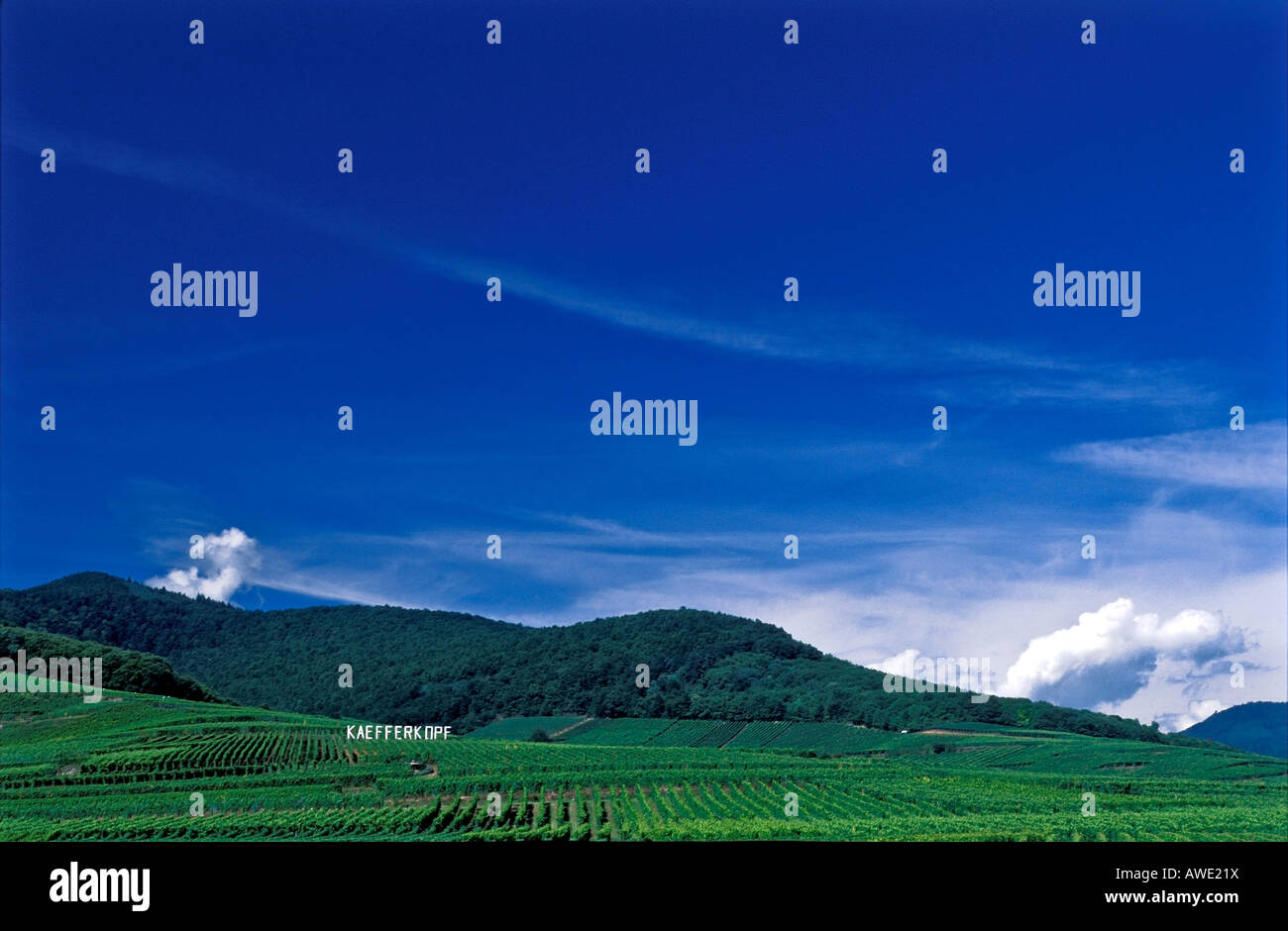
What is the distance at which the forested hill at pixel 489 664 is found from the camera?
91.4m

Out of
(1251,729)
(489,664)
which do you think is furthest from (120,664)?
(1251,729)

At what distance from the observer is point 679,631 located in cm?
11225

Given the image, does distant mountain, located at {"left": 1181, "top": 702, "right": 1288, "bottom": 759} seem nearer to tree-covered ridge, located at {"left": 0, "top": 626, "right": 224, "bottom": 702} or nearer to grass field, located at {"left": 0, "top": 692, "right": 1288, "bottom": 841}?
grass field, located at {"left": 0, "top": 692, "right": 1288, "bottom": 841}

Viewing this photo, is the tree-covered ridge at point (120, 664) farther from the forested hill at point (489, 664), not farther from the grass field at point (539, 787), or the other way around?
the forested hill at point (489, 664)

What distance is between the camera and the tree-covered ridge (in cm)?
8038

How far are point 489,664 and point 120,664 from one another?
125ft

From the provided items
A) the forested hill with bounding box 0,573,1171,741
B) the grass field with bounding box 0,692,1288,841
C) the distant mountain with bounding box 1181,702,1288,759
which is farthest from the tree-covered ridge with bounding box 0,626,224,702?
the distant mountain with bounding box 1181,702,1288,759

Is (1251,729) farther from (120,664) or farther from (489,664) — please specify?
(120,664)

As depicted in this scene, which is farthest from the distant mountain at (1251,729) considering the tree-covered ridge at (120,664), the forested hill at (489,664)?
the tree-covered ridge at (120,664)

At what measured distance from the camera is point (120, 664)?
82.2 metres
